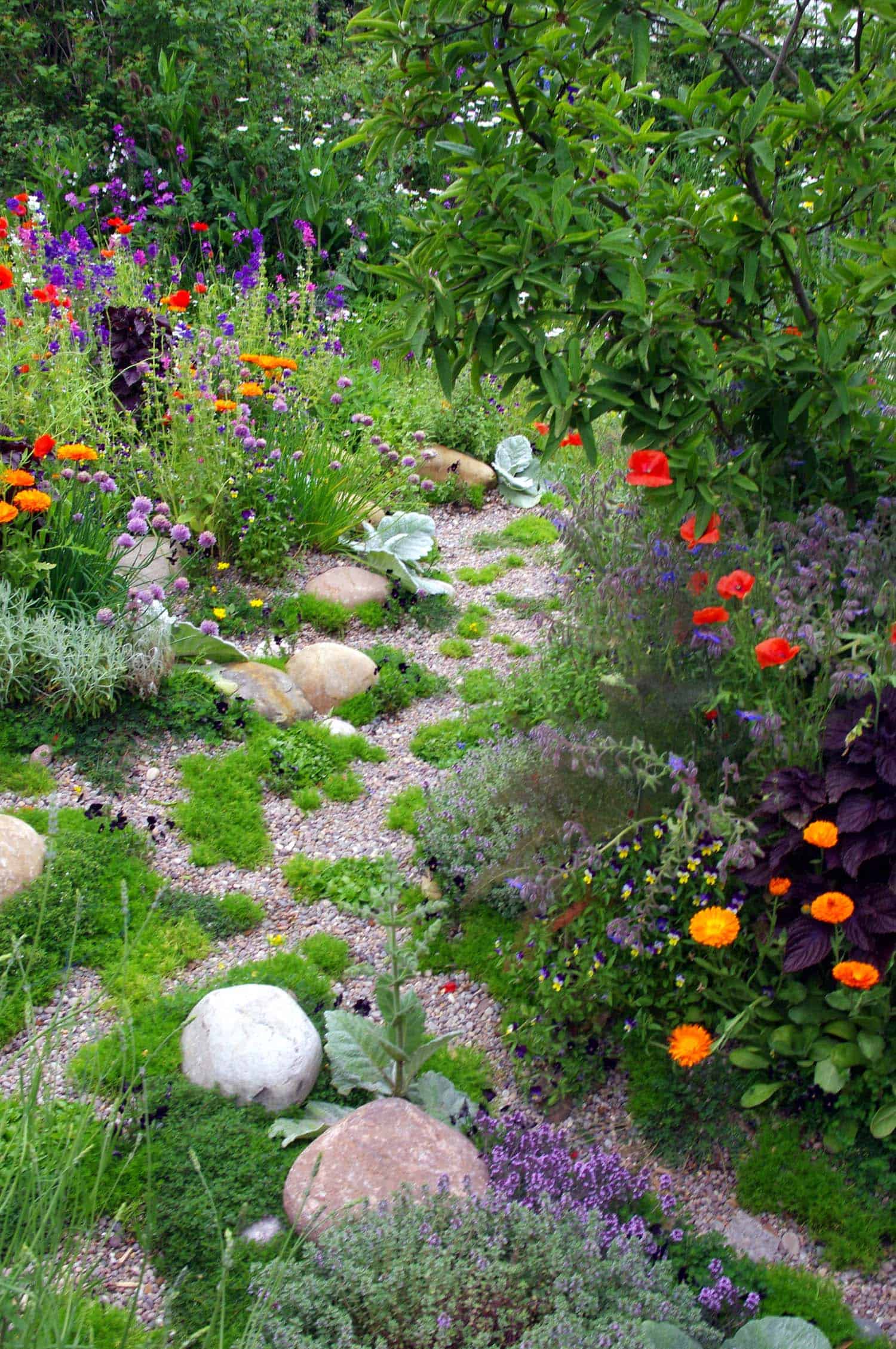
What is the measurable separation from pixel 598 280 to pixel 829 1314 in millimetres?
2533

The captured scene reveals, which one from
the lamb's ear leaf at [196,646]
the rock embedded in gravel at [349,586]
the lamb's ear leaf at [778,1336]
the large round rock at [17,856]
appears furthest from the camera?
the rock embedded in gravel at [349,586]

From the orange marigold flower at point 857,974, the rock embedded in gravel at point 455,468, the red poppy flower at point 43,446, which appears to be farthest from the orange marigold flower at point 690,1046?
the rock embedded in gravel at point 455,468

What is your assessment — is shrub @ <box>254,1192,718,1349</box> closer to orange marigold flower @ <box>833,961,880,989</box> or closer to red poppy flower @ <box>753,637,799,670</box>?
orange marigold flower @ <box>833,961,880,989</box>

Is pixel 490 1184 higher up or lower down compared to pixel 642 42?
lower down

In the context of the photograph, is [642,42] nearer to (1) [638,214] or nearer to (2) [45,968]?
(1) [638,214]

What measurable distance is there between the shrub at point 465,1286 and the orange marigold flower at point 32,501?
2.63m

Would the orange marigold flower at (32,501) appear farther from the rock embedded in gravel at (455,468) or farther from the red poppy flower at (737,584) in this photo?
the rock embedded in gravel at (455,468)

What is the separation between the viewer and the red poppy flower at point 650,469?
9.21 ft

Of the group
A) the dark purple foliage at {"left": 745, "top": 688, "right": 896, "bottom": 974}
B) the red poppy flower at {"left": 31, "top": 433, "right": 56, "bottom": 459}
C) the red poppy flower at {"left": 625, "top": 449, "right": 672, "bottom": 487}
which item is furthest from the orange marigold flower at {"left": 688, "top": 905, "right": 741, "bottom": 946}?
the red poppy flower at {"left": 31, "top": 433, "right": 56, "bottom": 459}

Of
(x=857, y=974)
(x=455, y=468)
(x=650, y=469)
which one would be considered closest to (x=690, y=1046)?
(x=857, y=974)

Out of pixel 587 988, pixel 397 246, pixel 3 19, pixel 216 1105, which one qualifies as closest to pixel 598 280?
pixel 587 988

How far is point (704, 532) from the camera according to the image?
301 centimetres

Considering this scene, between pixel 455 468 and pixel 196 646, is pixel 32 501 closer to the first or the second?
pixel 196 646

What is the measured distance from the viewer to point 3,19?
8.53 m
